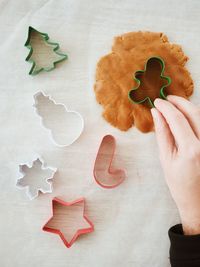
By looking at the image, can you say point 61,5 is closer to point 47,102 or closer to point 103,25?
point 103,25

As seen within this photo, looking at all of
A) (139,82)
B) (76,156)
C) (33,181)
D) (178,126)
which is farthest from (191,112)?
(33,181)

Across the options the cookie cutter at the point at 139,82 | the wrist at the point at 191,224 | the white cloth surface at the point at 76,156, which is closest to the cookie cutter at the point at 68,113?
the white cloth surface at the point at 76,156

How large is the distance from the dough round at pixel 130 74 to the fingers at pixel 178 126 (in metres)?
0.10

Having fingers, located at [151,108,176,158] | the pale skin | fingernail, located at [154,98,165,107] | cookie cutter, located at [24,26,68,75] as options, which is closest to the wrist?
the pale skin

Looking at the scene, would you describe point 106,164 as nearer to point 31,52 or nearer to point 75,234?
point 75,234

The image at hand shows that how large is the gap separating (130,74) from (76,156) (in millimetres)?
236

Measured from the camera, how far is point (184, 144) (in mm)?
769

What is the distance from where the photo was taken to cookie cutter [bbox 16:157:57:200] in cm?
89

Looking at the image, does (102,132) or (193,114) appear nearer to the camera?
(193,114)

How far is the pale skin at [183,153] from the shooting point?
0.76m

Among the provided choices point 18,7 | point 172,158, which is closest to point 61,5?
point 18,7

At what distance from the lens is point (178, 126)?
0.79 meters

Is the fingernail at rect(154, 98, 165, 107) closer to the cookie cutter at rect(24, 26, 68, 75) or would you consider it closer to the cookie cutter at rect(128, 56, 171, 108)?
the cookie cutter at rect(128, 56, 171, 108)

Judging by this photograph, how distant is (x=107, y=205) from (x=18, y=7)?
0.53 m
